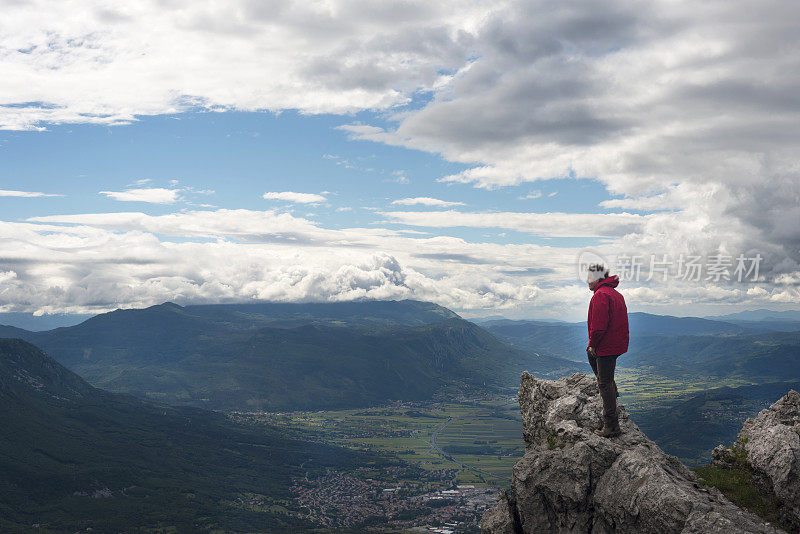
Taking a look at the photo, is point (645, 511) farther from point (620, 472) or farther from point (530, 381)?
point (530, 381)

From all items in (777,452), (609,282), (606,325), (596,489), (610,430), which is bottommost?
(596,489)

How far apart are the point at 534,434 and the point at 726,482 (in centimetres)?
1090

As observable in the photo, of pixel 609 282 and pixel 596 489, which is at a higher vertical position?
pixel 609 282

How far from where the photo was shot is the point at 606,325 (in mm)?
25641

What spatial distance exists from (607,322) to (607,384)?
3526 mm

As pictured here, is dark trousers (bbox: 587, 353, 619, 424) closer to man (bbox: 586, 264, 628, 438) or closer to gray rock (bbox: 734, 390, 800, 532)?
man (bbox: 586, 264, 628, 438)

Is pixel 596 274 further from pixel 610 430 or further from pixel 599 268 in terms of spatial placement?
pixel 610 430

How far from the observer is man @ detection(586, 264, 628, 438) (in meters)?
25.5

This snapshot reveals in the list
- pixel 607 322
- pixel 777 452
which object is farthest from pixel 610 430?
pixel 777 452

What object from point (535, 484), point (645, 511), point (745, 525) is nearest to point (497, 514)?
point (535, 484)

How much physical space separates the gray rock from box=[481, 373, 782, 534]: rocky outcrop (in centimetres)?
218

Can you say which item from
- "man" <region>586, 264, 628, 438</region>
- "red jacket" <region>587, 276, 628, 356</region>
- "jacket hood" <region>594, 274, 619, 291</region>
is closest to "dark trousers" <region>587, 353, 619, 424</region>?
"man" <region>586, 264, 628, 438</region>

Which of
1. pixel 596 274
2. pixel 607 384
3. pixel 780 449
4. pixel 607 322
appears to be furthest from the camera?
pixel 596 274

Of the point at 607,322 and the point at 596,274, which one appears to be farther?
the point at 596,274
